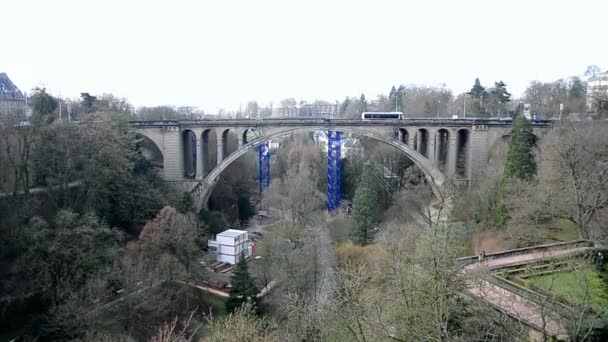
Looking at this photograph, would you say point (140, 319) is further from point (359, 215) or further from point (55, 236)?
point (359, 215)

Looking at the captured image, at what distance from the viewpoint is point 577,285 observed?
1063 centimetres

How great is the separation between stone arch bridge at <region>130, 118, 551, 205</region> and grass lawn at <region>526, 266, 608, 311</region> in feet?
42.4

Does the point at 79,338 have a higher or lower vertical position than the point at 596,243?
lower

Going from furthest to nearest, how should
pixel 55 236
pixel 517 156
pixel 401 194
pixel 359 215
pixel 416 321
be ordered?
pixel 401 194
pixel 359 215
pixel 517 156
pixel 55 236
pixel 416 321

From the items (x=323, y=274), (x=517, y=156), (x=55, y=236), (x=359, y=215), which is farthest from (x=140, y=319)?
(x=517, y=156)

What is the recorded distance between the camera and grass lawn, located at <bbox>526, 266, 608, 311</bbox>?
972cm

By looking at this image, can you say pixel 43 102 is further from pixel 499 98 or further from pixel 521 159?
pixel 499 98

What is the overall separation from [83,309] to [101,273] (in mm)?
1896

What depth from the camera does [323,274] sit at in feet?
62.1

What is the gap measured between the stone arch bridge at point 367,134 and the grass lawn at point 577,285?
1291 cm

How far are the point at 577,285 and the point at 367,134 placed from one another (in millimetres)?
17262

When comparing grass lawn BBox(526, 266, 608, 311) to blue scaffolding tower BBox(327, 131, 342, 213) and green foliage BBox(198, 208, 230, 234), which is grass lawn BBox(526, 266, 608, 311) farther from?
blue scaffolding tower BBox(327, 131, 342, 213)

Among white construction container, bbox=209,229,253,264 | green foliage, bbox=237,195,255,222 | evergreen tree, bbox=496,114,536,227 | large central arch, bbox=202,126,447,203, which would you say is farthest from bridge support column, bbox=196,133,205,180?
evergreen tree, bbox=496,114,536,227

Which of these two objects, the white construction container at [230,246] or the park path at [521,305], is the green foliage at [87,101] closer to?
the white construction container at [230,246]
